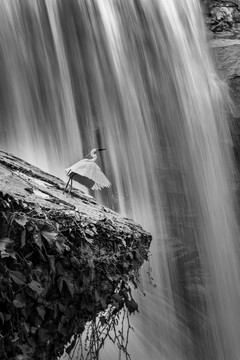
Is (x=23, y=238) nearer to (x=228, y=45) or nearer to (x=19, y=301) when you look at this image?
(x=19, y=301)

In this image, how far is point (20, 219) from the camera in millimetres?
1597

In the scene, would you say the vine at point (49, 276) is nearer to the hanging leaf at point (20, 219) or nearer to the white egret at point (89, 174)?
the hanging leaf at point (20, 219)

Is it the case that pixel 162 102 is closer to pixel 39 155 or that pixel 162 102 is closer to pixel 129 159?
pixel 129 159

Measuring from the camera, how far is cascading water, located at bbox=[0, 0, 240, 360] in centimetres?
640

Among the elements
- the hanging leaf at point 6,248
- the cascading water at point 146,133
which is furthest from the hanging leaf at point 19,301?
the cascading water at point 146,133

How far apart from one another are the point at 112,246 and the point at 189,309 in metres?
5.45

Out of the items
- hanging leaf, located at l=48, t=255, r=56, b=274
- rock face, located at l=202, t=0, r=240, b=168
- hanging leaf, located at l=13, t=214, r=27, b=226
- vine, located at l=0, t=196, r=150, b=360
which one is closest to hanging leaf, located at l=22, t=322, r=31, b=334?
vine, located at l=0, t=196, r=150, b=360

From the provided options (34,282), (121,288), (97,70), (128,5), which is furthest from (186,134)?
(34,282)

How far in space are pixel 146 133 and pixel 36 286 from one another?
6442mm

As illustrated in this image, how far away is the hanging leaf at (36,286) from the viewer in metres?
1.59

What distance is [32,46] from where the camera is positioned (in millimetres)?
6867

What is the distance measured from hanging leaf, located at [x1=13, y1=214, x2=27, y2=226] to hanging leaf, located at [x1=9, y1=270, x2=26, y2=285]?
0.19m

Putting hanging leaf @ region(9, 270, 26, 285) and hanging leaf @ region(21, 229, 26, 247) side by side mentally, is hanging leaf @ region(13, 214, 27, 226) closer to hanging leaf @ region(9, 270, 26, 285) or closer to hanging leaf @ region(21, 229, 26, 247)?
hanging leaf @ region(21, 229, 26, 247)

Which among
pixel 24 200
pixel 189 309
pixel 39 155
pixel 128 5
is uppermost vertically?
pixel 128 5
